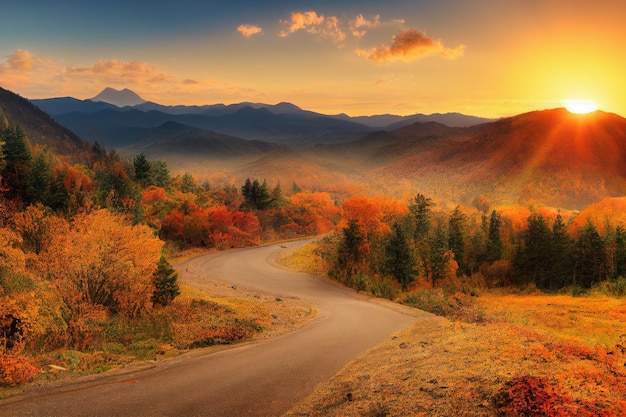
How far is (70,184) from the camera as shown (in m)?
54.6

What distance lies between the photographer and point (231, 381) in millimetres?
12945

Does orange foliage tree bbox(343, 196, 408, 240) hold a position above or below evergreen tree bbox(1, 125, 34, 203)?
below

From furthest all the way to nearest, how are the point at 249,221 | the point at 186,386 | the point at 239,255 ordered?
the point at 249,221, the point at 239,255, the point at 186,386

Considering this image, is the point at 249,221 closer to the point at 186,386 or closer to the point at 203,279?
the point at 203,279

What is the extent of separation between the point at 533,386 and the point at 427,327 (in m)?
11.0

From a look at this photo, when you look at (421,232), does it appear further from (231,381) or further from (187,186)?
(187,186)

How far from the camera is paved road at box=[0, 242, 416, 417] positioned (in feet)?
35.4

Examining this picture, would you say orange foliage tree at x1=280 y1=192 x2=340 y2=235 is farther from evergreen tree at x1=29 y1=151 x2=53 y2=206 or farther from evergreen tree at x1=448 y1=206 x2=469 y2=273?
evergreen tree at x1=29 y1=151 x2=53 y2=206

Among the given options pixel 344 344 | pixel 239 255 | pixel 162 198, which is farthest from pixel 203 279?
pixel 162 198

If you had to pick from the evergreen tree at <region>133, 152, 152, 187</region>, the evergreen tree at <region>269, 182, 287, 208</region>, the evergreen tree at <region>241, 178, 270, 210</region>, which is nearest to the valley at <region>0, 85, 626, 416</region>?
the evergreen tree at <region>133, 152, 152, 187</region>

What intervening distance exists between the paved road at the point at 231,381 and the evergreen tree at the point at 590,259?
3745 cm

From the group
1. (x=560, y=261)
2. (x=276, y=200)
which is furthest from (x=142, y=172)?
(x=560, y=261)

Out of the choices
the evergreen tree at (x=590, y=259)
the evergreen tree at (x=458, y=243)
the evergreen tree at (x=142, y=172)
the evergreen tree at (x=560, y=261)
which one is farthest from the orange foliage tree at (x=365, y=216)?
the evergreen tree at (x=142, y=172)

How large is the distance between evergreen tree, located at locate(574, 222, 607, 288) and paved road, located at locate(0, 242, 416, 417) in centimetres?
3745
